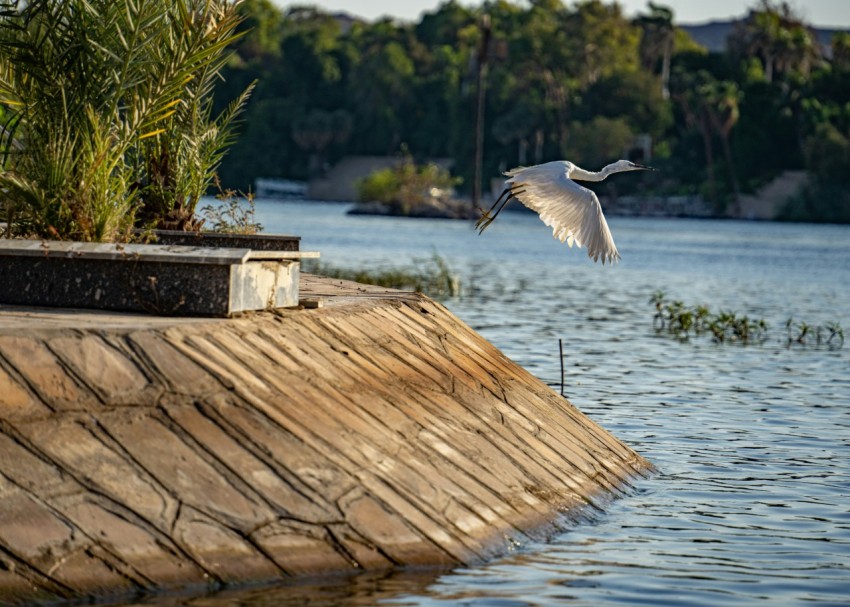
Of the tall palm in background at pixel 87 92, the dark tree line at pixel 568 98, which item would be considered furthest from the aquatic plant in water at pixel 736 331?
the dark tree line at pixel 568 98

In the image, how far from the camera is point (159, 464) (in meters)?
8.58

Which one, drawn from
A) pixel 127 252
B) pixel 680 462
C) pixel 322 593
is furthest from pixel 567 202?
pixel 322 593

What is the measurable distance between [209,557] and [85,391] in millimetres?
1200

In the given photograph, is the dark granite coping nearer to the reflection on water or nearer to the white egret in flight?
the reflection on water

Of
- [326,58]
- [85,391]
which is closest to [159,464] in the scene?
[85,391]

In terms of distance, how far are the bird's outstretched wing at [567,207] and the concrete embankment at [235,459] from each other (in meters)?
2.73

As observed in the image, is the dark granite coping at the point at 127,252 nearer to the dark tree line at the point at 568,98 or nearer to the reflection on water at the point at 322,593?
the reflection on water at the point at 322,593

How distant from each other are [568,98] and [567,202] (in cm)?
13316

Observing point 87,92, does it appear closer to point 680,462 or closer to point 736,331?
point 680,462

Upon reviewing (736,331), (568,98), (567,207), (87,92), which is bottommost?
(736,331)

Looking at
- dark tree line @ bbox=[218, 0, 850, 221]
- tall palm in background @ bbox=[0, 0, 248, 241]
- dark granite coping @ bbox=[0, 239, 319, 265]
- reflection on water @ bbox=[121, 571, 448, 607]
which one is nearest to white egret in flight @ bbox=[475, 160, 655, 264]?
tall palm in background @ bbox=[0, 0, 248, 241]

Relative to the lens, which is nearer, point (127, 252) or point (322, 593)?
point (322, 593)

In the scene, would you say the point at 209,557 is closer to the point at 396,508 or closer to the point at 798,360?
the point at 396,508

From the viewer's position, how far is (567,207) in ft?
44.4
